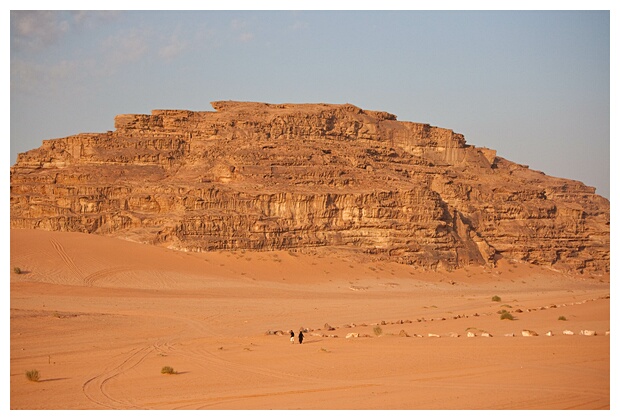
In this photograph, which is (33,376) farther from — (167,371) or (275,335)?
(275,335)

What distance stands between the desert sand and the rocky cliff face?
269 cm

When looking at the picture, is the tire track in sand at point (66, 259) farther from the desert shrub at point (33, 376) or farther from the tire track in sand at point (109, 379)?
the desert shrub at point (33, 376)

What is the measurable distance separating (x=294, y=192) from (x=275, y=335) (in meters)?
30.8

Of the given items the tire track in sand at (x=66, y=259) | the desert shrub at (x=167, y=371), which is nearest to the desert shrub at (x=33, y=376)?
the desert shrub at (x=167, y=371)

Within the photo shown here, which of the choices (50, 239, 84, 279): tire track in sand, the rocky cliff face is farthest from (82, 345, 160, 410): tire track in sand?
the rocky cliff face

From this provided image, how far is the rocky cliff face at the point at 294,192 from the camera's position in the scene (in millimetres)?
56094

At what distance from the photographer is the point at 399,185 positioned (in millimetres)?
61312

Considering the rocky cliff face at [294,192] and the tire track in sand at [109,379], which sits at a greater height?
the rocky cliff face at [294,192]

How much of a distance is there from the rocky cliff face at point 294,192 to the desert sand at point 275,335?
269cm

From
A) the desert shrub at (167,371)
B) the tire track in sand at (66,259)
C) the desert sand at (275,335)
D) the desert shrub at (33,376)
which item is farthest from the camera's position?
the tire track in sand at (66,259)

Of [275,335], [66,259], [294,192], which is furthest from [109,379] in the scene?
[294,192]

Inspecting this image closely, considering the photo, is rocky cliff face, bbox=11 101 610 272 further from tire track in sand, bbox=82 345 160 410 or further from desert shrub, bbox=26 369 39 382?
desert shrub, bbox=26 369 39 382

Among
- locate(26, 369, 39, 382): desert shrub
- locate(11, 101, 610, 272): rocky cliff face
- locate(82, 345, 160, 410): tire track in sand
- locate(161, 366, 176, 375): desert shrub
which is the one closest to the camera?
locate(82, 345, 160, 410): tire track in sand

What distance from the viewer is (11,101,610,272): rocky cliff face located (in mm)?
56094
